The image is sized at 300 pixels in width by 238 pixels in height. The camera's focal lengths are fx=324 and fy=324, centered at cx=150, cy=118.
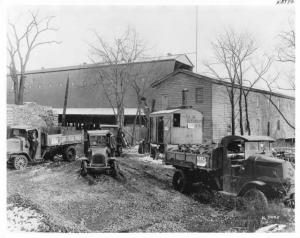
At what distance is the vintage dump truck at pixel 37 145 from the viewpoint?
13.1 metres

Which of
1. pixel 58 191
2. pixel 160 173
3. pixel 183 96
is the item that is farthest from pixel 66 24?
pixel 183 96

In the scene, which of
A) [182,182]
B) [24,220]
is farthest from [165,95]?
[24,220]

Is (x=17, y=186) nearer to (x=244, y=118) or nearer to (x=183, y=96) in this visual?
(x=244, y=118)

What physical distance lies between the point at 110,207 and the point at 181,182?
2899 millimetres

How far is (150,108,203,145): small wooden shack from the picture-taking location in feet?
60.2

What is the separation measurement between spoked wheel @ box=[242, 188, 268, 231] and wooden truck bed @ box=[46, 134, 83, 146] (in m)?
10.2

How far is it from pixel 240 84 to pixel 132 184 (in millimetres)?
7986

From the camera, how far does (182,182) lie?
10523mm

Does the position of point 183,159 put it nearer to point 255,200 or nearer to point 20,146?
point 255,200

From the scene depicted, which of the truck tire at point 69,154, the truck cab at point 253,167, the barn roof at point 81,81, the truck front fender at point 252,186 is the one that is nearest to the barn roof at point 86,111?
the barn roof at point 81,81

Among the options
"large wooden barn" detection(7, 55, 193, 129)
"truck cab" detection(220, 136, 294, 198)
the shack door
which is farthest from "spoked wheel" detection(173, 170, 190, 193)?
the shack door

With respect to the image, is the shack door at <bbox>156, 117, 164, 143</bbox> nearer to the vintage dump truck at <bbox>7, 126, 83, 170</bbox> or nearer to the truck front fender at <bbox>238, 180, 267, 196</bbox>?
the vintage dump truck at <bbox>7, 126, 83, 170</bbox>

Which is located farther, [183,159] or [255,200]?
[183,159]

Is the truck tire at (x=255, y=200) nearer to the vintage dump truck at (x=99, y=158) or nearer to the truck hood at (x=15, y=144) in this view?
the vintage dump truck at (x=99, y=158)
